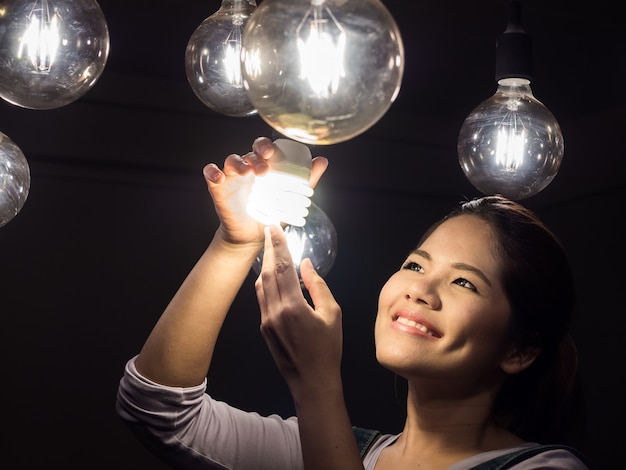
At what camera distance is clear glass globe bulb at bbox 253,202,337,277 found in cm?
128

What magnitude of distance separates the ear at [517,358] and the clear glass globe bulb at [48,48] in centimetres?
76

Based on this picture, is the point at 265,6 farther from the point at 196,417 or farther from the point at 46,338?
the point at 46,338

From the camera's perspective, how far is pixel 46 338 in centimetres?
269

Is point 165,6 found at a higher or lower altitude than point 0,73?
higher

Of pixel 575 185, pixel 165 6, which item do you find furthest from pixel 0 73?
pixel 575 185

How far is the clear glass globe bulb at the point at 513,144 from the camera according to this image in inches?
48.2

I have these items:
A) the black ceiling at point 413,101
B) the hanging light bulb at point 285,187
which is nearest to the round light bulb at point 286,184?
the hanging light bulb at point 285,187

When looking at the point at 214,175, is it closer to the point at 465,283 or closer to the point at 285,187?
the point at 285,187

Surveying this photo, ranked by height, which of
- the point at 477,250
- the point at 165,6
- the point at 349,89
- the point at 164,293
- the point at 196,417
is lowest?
the point at 196,417

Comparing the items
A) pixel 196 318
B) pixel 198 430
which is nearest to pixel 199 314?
pixel 196 318

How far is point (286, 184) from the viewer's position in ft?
2.98

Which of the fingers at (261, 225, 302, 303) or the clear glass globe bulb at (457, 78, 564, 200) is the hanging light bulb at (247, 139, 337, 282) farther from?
the clear glass globe bulb at (457, 78, 564, 200)

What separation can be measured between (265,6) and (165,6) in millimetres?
1529

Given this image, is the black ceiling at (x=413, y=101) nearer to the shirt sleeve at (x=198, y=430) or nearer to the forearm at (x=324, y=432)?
the shirt sleeve at (x=198, y=430)
